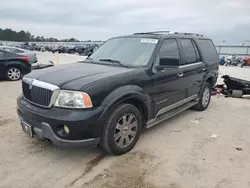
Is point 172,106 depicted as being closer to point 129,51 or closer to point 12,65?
point 129,51

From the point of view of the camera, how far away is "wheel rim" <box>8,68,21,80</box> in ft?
32.2

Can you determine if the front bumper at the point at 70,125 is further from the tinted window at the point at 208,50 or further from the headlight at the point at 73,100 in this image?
the tinted window at the point at 208,50

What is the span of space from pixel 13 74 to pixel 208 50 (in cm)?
767

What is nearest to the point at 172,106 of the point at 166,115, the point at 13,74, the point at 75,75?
the point at 166,115

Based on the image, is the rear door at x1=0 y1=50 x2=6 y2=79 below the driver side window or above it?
below

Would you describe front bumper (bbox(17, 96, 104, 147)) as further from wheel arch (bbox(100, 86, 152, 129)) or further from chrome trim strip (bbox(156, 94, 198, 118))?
chrome trim strip (bbox(156, 94, 198, 118))

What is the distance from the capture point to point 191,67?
4996 millimetres

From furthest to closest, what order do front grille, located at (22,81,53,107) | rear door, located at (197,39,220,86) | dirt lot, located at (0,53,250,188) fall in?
1. rear door, located at (197,39,220,86)
2. front grille, located at (22,81,53,107)
3. dirt lot, located at (0,53,250,188)

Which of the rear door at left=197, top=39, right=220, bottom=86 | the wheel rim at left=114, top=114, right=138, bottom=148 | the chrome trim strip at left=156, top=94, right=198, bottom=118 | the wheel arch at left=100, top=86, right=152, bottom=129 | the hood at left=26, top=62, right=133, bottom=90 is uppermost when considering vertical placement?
the rear door at left=197, top=39, right=220, bottom=86

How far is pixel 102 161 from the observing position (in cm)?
344

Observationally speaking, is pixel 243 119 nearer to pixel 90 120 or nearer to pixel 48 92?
pixel 90 120

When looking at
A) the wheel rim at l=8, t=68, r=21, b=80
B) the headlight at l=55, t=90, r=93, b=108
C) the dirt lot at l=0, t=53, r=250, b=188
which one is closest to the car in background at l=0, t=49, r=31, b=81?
the wheel rim at l=8, t=68, r=21, b=80

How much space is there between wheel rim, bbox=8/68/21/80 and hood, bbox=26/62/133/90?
6.80m

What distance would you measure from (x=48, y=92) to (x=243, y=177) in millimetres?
2748
